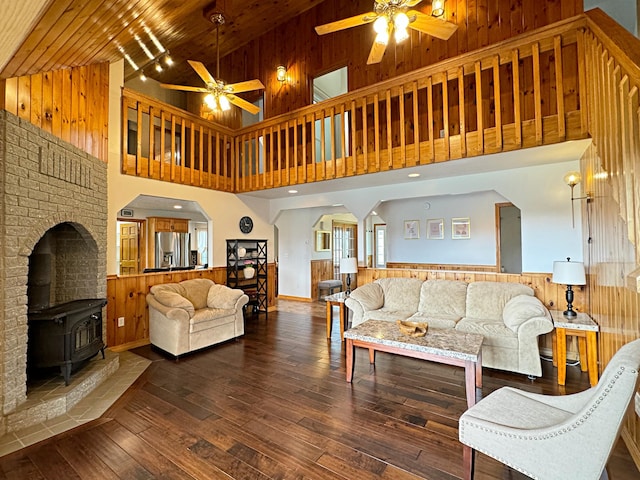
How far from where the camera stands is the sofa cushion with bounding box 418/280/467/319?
401 centimetres

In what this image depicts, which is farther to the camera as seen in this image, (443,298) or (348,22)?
(443,298)

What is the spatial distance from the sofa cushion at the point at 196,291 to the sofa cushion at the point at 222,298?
9 cm

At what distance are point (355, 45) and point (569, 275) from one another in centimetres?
499

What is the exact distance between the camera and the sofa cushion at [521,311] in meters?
3.09

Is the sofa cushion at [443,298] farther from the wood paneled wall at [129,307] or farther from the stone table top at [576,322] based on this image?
the wood paneled wall at [129,307]

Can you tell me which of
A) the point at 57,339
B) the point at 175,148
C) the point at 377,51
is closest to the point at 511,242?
the point at 377,51

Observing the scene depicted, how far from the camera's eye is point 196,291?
4.64 m

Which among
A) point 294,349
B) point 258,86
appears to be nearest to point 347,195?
point 258,86

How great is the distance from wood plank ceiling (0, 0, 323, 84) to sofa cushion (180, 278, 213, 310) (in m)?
2.99

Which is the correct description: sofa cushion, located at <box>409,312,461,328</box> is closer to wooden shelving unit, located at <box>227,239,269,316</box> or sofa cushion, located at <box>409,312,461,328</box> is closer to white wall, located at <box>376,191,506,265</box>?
white wall, located at <box>376,191,506,265</box>

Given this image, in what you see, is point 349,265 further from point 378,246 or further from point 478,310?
point 378,246

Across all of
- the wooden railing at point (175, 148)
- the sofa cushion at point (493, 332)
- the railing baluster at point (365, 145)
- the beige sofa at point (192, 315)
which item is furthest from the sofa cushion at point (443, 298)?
the wooden railing at point (175, 148)

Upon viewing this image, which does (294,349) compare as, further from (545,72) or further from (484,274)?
(545,72)

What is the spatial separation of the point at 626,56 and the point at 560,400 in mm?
2104
